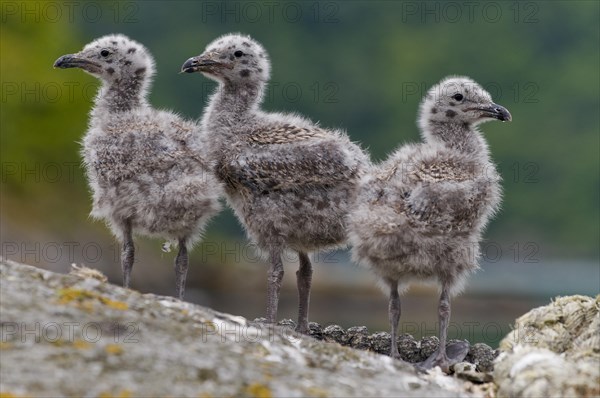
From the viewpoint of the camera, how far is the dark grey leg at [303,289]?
1072 cm

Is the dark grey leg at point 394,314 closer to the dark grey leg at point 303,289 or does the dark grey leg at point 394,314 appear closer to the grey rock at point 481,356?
the grey rock at point 481,356

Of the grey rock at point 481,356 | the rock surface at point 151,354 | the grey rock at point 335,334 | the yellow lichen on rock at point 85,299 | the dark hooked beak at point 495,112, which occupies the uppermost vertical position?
the dark hooked beak at point 495,112

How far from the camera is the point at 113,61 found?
11875 mm

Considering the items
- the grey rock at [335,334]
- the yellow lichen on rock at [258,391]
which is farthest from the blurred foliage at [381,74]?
the yellow lichen on rock at [258,391]

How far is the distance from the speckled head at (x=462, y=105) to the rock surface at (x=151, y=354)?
3113 mm

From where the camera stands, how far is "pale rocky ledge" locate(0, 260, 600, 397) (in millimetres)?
6598

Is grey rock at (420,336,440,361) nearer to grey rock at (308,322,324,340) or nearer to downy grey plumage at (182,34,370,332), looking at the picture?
grey rock at (308,322,324,340)

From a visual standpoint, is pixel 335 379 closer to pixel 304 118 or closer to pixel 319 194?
pixel 319 194

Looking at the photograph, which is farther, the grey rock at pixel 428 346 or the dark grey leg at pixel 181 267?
the dark grey leg at pixel 181 267

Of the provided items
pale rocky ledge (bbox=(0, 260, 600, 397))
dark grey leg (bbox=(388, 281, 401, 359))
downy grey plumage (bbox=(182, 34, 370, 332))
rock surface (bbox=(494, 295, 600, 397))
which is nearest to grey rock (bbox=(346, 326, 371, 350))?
dark grey leg (bbox=(388, 281, 401, 359))

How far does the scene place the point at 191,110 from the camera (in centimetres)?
6431

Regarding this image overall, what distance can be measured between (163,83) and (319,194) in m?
56.8

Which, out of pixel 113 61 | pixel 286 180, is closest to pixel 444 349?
pixel 286 180

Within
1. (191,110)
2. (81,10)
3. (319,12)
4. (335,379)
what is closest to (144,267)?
(191,110)
